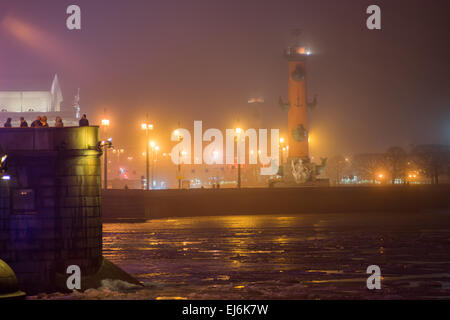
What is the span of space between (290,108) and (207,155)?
4376 inches


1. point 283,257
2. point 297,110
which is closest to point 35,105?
point 297,110

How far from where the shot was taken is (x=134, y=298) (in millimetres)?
21812

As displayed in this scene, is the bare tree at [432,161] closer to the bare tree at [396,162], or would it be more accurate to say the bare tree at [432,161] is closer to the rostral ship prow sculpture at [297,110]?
the bare tree at [396,162]

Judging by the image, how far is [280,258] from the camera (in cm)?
Answer: 3272

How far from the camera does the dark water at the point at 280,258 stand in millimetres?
23125

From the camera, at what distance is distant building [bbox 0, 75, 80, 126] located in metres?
108

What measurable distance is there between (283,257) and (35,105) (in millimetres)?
Answer: 93790

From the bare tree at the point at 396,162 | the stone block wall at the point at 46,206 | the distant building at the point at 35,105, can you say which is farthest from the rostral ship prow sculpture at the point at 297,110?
the stone block wall at the point at 46,206

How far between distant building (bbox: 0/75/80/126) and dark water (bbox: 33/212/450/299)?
58107 mm

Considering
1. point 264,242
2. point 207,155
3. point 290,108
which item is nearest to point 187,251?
point 264,242

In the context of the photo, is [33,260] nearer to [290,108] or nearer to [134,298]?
[134,298]

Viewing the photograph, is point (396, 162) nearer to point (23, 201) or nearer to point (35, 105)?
point (35, 105)

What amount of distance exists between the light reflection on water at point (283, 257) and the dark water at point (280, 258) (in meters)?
0.04

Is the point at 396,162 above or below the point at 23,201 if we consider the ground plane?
above
